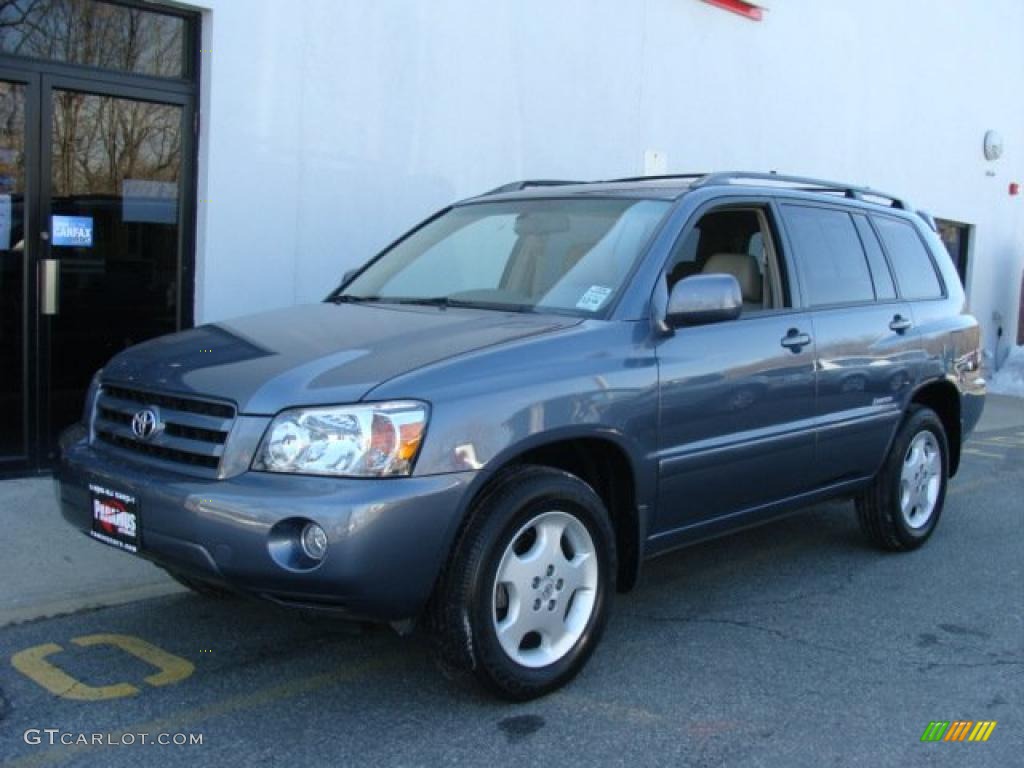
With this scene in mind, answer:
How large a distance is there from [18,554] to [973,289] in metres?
14.7

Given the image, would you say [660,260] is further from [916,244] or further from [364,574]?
[916,244]

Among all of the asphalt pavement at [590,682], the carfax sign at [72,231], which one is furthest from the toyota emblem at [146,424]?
the carfax sign at [72,231]

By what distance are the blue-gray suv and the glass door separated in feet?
8.15

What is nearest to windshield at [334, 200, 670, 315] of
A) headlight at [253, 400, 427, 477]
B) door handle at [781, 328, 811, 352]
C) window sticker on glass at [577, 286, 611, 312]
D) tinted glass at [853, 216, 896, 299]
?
window sticker on glass at [577, 286, 611, 312]

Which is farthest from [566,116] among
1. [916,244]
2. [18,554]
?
[18,554]

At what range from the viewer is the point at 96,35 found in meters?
6.77

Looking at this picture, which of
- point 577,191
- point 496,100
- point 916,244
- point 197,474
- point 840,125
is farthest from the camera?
point 840,125

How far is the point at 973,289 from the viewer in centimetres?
1652

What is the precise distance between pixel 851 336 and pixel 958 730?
2104 mm

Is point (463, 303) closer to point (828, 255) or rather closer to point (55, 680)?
point (828, 255)

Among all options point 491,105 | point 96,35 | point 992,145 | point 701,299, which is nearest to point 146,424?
point 701,299

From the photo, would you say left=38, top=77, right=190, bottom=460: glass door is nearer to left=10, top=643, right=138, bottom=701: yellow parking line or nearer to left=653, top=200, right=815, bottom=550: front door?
left=10, top=643, right=138, bottom=701: yellow parking line

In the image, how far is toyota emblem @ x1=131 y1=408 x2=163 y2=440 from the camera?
148 inches

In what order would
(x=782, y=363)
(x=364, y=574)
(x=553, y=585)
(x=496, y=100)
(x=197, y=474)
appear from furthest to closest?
(x=496, y=100) < (x=782, y=363) < (x=553, y=585) < (x=197, y=474) < (x=364, y=574)
